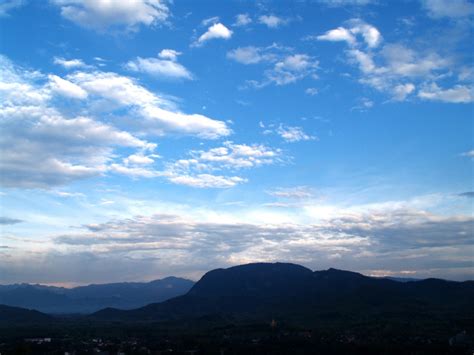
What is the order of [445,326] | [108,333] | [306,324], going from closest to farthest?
[445,326], [108,333], [306,324]

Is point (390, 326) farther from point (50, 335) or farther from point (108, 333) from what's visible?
point (50, 335)

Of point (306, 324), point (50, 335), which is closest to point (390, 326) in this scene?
point (306, 324)

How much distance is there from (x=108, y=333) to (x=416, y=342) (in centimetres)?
10640

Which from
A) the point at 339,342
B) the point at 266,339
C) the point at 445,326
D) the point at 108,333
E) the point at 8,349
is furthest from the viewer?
the point at 108,333

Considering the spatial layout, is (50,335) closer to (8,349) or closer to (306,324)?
(8,349)

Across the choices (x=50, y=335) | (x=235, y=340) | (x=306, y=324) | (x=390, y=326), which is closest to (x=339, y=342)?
(x=235, y=340)

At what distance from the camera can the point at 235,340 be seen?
145 metres

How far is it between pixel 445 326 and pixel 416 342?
37503 millimetres

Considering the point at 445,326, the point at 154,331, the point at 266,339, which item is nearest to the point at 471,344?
the point at 445,326

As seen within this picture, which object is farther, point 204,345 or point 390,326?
point 390,326

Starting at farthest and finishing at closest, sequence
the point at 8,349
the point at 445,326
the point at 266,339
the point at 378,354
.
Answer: the point at 445,326 < the point at 266,339 < the point at 8,349 < the point at 378,354

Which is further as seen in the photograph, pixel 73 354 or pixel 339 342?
pixel 339 342

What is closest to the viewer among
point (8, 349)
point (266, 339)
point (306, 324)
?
point (8, 349)

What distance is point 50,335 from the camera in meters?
166
